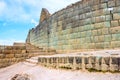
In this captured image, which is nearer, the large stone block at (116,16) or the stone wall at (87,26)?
the large stone block at (116,16)

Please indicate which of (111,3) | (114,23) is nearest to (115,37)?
(114,23)

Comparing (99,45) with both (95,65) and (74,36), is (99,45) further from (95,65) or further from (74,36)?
(95,65)

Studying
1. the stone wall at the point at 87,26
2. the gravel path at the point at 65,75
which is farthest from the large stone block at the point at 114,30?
the gravel path at the point at 65,75

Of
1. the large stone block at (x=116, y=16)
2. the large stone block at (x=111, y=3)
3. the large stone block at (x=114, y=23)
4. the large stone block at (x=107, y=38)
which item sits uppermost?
the large stone block at (x=111, y=3)

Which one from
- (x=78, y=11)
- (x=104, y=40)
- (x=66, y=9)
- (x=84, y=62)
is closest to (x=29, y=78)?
(x=84, y=62)

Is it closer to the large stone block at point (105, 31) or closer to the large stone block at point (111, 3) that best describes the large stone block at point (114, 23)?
the large stone block at point (105, 31)

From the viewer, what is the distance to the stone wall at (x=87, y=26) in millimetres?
10330

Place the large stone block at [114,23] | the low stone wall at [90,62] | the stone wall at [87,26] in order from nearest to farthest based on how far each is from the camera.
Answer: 1. the low stone wall at [90,62]
2. the large stone block at [114,23]
3. the stone wall at [87,26]

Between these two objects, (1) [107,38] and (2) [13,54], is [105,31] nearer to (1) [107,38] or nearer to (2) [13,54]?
(1) [107,38]

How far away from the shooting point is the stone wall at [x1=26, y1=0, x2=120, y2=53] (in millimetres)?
10330

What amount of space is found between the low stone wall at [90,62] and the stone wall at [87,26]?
10.5ft

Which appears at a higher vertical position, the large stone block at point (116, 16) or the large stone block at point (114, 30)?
the large stone block at point (116, 16)

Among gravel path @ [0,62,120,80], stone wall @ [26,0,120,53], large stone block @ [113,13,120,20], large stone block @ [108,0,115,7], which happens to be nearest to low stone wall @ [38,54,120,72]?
gravel path @ [0,62,120,80]

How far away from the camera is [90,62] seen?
650 cm
